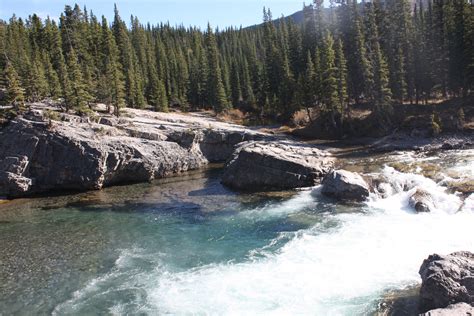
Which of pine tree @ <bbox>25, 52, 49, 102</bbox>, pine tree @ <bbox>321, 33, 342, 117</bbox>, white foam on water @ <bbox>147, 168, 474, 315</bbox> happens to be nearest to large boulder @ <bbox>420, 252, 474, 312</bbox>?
white foam on water @ <bbox>147, 168, 474, 315</bbox>

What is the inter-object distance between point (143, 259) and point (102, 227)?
8.49 metres

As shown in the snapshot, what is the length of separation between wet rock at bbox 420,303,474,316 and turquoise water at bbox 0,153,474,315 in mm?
3443

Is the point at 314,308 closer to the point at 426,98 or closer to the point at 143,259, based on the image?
the point at 143,259

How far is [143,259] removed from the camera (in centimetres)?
2359

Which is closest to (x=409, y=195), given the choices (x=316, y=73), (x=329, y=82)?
(x=329, y=82)

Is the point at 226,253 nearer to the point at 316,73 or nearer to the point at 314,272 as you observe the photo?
the point at 314,272

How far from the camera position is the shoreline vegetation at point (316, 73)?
188 ft

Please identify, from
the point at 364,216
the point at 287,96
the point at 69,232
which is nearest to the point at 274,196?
the point at 364,216

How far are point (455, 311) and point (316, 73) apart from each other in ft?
188

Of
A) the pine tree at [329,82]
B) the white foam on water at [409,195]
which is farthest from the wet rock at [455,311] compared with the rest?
the pine tree at [329,82]

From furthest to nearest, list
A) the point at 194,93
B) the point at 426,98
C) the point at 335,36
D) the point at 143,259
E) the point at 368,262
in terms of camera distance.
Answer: the point at 194,93 < the point at 335,36 < the point at 426,98 < the point at 143,259 < the point at 368,262

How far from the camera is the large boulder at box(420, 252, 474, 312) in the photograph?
13.8 m

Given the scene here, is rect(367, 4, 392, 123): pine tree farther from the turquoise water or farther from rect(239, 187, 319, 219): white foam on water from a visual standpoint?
rect(239, 187, 319, 219): white foam on water

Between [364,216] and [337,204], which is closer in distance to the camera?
[364,216]
